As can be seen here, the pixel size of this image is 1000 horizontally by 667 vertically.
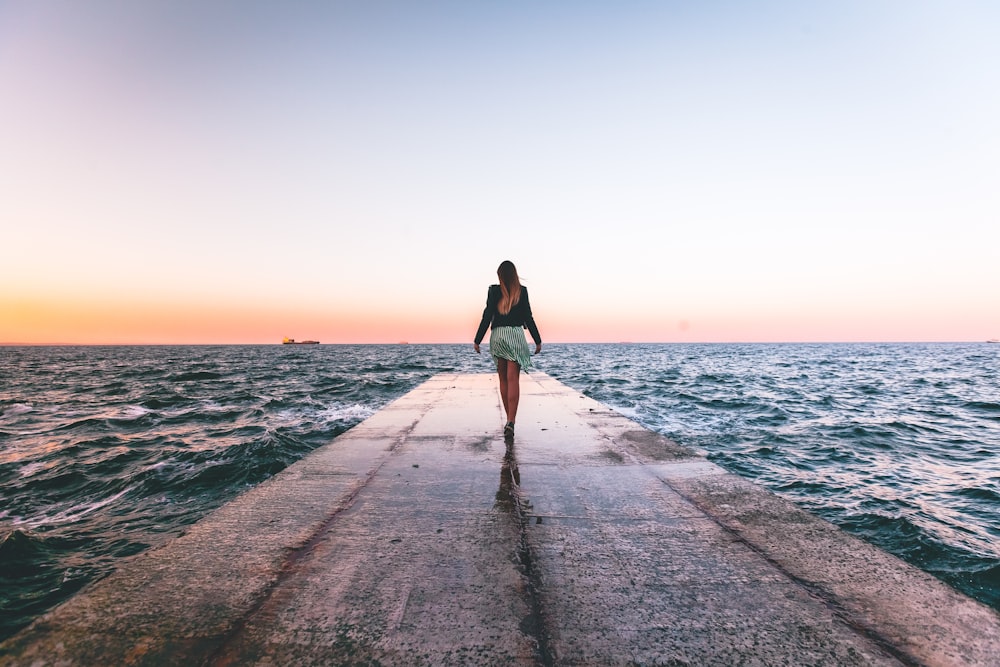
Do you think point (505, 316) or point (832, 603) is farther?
point (505, 316)

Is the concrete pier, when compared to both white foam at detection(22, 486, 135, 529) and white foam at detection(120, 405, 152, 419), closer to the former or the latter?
white foam at detection(22, 486, 135, 529)

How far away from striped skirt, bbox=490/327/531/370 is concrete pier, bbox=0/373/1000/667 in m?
1.86

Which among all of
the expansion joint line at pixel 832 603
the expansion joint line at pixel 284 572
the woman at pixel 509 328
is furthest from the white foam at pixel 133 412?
the expansion joint line at pixel 832 603

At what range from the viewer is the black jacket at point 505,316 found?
5.17 m

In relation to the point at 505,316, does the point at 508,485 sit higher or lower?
lower

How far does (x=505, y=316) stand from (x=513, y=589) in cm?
352

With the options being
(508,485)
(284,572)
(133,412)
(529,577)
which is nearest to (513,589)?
(529,577)

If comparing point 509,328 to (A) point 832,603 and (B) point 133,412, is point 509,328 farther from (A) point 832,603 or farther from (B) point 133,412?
(B) point 133,412

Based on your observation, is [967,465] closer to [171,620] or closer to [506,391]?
[506,391]

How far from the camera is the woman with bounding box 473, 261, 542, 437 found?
16.5 feet

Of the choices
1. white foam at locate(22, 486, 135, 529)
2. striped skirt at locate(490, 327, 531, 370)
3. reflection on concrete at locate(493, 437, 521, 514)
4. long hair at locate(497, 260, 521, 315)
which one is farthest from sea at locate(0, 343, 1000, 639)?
long hair at locate(497, 260, 521, 315)

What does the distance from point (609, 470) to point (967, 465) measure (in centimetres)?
641

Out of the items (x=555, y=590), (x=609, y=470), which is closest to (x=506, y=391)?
(x=609, y=470)

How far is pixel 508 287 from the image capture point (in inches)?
202
